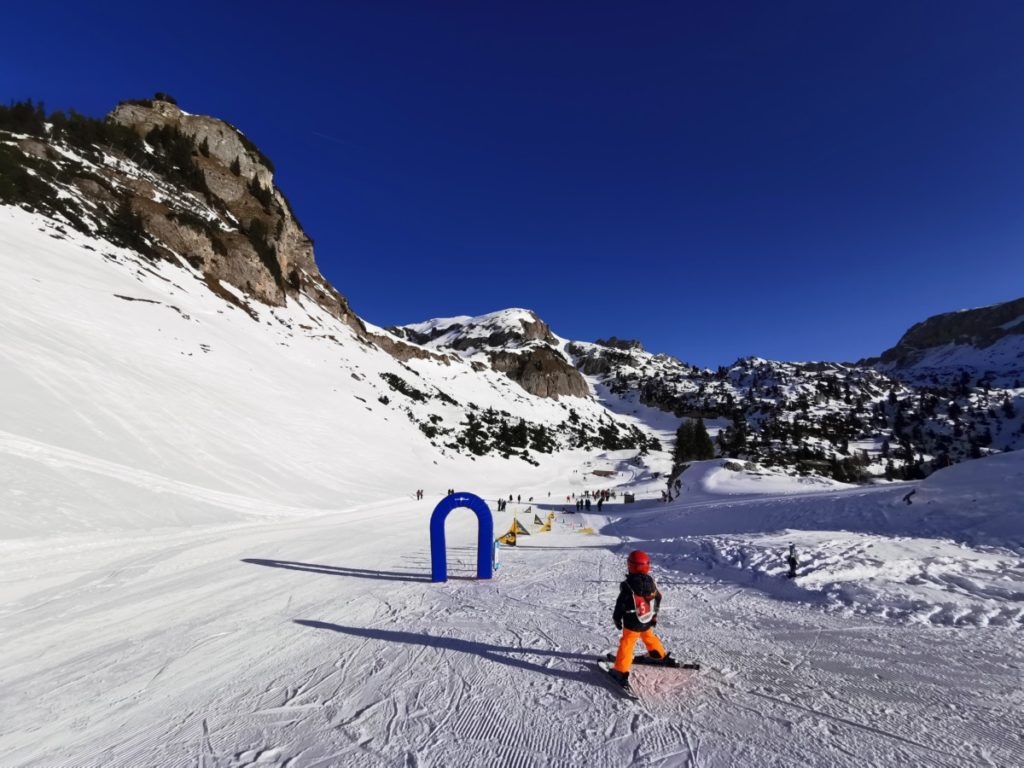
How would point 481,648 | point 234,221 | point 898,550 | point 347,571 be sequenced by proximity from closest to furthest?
point 481,648 → point 898,550 → point 347,571 → point 234,221

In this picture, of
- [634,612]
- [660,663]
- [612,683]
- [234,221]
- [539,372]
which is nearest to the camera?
[634,612]

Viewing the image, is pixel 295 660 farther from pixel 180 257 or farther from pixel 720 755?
pixel 180 257

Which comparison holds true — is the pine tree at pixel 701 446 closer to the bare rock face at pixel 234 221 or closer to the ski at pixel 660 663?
the ski at pixel 660 663

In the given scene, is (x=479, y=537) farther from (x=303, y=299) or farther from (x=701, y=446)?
(x=303, y=299)

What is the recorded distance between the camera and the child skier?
195 inches

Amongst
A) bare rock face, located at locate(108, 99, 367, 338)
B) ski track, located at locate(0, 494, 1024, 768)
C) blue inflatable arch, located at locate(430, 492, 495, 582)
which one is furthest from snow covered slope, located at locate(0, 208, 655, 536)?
blue inflatable arch, located at locate(430, 492, 495, 582)

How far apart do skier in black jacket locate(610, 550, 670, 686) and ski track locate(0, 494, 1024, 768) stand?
37 cm

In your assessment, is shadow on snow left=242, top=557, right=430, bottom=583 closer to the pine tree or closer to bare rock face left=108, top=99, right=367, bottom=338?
the pine tree

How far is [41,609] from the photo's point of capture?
806cm

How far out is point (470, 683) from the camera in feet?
17.1

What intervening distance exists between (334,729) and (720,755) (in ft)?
11.5

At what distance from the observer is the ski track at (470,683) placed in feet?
12.9

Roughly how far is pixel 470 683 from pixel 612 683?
5.43 feet

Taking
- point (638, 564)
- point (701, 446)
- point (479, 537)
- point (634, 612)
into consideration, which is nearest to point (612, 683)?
point (634, 612)
